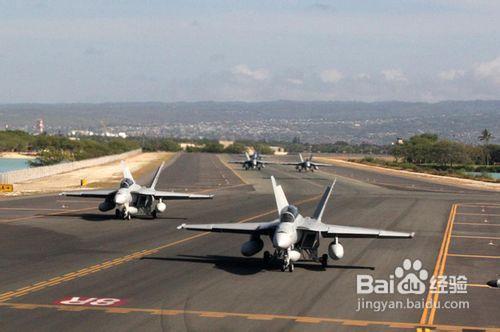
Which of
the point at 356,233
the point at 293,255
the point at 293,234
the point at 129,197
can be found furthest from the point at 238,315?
the point at 129,197

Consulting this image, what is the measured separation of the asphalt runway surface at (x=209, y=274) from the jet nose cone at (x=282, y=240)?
1.35 metres

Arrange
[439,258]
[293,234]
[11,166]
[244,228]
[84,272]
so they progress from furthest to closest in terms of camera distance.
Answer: [11,166]
[439,258]
[244,228]
[84,272]
[293,234]

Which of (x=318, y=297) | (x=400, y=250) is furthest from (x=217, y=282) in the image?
(x=400, y=250)

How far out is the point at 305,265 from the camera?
32688 millimetres

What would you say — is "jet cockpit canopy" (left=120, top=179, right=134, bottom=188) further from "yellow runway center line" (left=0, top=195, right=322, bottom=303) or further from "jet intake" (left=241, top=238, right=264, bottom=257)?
"jet intake" (left=241, top=238, right=264, bottom=257)

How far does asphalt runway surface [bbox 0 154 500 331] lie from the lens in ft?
74.5

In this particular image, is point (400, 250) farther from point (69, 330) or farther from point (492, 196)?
point (492, 196)

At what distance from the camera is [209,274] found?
30391 millimetres

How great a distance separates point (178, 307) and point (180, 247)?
45.9 ft

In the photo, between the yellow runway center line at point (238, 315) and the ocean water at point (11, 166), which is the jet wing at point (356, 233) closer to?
the yellow runway center line at point (238, 315)

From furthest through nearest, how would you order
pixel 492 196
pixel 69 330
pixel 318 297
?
pixel 492 196
pixel 318 297
pixel 69 330

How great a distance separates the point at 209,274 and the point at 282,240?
11.7 ft

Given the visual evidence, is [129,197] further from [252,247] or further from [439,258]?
[439,258]

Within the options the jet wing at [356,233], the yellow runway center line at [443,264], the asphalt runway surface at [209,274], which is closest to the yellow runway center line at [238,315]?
the asphalt runway surface at [209,274]
